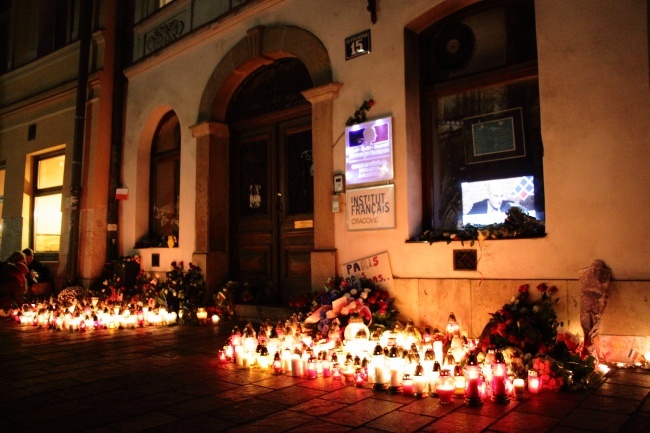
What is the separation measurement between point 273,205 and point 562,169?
4894 mm

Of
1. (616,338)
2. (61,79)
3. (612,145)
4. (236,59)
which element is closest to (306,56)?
(236,59)

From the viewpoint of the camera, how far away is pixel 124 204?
37.5 feet

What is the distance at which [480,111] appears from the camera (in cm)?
657

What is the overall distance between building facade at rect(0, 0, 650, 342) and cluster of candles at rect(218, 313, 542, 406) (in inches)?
46.2

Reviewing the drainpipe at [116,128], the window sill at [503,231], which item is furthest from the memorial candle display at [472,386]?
the drainpipe at [116,128]

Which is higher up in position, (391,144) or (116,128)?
(116,128)

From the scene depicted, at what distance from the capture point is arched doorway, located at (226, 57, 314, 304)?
8.45 metres

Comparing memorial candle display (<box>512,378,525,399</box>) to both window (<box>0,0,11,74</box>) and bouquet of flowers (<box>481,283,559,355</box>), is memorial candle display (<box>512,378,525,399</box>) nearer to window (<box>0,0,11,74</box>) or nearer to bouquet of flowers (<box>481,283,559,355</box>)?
bouquet of flowers (<box>481,283,559,355</box>)

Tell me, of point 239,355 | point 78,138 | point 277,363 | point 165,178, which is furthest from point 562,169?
point 78,138

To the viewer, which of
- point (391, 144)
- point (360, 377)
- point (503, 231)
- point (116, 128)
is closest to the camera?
point (360, 377)

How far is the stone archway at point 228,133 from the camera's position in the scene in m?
7.45

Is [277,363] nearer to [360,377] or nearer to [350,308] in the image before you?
[360,377]

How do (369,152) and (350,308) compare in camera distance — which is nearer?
(350,308)

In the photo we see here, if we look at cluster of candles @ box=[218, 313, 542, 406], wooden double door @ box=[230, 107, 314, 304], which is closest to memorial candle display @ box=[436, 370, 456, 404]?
cluster of candles @ box=[218, 313, 542, 406]
